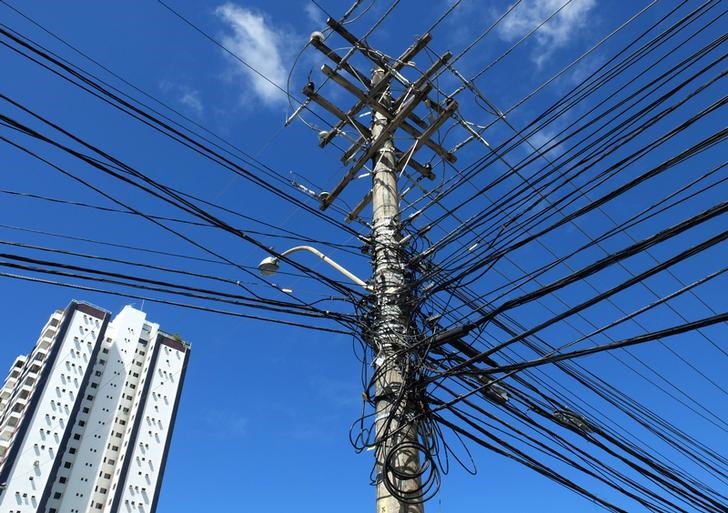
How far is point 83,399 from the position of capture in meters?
74.2

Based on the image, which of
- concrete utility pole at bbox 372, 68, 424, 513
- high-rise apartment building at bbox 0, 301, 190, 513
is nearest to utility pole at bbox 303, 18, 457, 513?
concrete utility pole at bbox 372, 68, 424, 513

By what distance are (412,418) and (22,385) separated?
81.0 metres

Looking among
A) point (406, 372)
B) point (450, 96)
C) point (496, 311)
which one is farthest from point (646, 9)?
point (406, 372)

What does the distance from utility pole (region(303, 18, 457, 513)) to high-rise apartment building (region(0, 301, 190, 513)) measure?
69739 millimetres

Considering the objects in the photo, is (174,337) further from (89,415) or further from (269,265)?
(269,265)

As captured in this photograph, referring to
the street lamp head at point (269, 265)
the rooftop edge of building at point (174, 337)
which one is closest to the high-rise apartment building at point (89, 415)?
the rooftop edge of building at point (174, 337)

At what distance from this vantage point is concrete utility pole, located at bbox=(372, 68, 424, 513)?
4383mm

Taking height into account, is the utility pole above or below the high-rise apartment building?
below

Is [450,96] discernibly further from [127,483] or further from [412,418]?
[127,483]

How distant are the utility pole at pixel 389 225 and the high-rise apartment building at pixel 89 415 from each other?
69.7 metres

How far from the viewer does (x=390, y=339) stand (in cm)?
527

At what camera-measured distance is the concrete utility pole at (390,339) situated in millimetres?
4383

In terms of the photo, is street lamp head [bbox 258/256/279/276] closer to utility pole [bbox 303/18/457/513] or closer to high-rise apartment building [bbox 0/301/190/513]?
utility pole [bbox 303/18/457/513]

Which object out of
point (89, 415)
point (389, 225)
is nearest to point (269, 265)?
point (389, 225)
